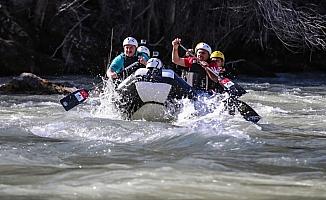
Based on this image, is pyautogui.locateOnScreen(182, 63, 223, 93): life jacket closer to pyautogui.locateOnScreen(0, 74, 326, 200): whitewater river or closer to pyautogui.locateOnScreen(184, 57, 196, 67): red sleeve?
pyautogui.locateOnScreen(184, 57, 196, 67): red sleeve

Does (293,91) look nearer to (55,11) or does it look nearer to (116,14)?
(116,14)

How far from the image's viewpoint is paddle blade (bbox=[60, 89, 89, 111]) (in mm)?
8359

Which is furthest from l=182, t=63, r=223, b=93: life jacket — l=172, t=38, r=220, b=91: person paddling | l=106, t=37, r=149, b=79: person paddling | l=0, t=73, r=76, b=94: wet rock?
l=0, t=73, r=76, b=94: wet rock

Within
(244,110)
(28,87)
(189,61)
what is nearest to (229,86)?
(244,110)

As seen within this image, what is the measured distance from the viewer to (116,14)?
1850 centimetres

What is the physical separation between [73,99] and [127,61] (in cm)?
108

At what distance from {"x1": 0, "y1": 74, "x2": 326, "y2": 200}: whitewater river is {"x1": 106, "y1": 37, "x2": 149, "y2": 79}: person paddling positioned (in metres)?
0.52

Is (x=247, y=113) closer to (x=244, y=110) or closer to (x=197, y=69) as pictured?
(x=244, y=110)

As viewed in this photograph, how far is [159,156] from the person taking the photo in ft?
17.1

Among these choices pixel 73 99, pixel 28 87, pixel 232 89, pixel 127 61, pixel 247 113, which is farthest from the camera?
pixel 28 87

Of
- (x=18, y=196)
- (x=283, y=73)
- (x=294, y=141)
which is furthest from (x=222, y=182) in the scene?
(x=283, y=73)

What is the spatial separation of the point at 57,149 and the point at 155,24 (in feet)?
44.1

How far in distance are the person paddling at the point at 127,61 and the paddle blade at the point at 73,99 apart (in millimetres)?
485

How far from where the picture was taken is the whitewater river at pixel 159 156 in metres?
3.97
